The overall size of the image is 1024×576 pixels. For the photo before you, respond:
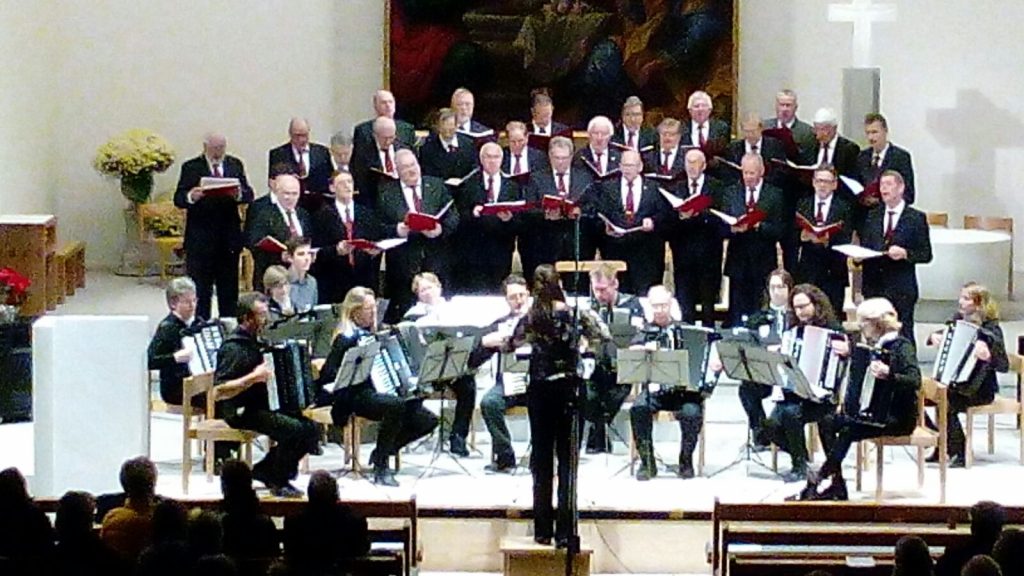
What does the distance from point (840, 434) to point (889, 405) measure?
287mm

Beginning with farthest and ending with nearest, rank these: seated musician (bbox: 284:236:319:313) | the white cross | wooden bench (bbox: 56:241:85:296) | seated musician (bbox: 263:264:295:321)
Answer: wooden bench (bbox: 56:241:85:296) → the white cross → seated musician (bbox: 284:236:319:313) → seated musician (bbox: 263:264:295:321)

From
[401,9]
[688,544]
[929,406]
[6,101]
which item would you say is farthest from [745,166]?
[6,101]

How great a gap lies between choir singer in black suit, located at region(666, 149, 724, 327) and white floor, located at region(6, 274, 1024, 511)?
0.98 meters

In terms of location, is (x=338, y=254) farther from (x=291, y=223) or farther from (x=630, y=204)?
(x=630, y=204)

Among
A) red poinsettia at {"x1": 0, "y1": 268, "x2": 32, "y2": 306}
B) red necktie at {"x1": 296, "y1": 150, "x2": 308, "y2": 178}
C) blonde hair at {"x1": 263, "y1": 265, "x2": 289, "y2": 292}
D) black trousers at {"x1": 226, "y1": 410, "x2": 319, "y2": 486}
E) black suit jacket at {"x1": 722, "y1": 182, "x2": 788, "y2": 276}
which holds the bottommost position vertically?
black trousers at {"x1": 226, "y1": 410, "x2": 319, "y2": 486}

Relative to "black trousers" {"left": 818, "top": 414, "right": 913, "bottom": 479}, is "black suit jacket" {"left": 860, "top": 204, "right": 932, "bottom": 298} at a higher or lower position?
higher

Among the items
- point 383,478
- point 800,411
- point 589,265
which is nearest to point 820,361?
point 800,411

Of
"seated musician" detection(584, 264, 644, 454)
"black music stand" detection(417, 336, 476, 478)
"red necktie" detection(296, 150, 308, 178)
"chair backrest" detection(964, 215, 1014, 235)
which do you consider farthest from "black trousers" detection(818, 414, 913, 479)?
"chair backrest" detection(964, 215, 1014, 235)

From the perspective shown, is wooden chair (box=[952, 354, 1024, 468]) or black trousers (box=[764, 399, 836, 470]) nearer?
black trousers (box=[764, 399, 836, 470])

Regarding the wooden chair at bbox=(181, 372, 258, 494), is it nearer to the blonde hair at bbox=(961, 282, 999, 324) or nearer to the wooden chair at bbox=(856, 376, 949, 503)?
the wooden chair at bbox=(856, 376, 949, 503)

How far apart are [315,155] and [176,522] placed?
6.27 meters

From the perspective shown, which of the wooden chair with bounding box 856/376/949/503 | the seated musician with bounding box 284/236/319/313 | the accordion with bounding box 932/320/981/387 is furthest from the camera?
the seated musician with bounding box 284/236/319/313

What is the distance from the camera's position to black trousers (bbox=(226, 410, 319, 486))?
31.8 ft

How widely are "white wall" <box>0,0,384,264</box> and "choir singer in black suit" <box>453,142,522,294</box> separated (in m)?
4.27
